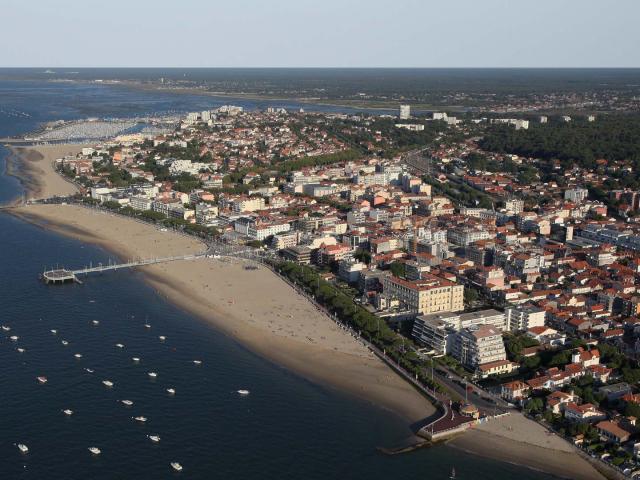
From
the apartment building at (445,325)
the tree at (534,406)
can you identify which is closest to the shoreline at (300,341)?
the tree at (534,406)

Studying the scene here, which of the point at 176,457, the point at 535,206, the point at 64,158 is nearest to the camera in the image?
the point at 176,457

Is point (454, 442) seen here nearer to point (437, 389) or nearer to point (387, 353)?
point (437, 389)

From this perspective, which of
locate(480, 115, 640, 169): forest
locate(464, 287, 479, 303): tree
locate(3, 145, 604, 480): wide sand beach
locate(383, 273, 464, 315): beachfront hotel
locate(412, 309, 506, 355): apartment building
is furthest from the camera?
locate(480, 115, 640, 169): forest

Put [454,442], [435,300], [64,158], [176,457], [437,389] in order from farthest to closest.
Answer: [64,158], [435,300], [437,389], [454,442], [176,457]

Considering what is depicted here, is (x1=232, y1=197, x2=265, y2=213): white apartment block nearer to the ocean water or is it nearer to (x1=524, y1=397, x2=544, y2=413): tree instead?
the ocean water

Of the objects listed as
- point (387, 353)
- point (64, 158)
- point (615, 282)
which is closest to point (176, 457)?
point (387, 353)

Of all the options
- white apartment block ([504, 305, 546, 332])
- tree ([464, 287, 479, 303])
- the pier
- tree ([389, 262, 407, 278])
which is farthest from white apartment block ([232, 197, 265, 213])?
white apartment block ([504, 305, 546, 332])

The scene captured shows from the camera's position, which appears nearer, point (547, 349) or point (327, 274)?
point (547, 349)
